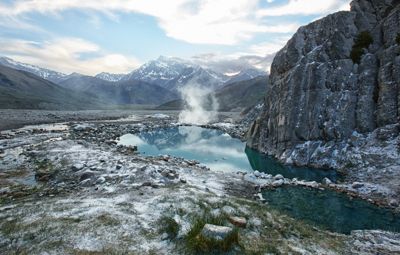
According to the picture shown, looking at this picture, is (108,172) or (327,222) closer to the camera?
(327,222)

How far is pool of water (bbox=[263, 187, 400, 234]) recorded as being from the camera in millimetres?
24969

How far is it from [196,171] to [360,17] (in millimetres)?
38751

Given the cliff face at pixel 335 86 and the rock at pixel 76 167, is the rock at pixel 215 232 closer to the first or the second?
the rock at pixel 76 167

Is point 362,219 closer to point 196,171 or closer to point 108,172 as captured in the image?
point 196,171

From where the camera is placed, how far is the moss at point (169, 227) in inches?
681

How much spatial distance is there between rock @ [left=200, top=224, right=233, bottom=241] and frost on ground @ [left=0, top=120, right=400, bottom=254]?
0.54 meters

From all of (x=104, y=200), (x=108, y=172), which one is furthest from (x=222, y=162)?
(x=104, y=200)

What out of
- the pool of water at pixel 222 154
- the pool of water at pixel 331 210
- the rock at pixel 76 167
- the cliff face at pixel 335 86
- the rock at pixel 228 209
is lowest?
the pool of water at pixel 222 154

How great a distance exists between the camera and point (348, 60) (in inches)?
1906

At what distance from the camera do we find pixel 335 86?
48.1 metres

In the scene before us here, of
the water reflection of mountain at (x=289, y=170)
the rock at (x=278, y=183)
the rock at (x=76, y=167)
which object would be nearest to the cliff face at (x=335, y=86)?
the water reflection of mountain at (x=289, y=170)

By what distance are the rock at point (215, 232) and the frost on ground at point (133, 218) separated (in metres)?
0.54

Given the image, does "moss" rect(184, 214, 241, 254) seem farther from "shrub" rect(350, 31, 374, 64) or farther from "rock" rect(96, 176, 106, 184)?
"shrub" rect(350, 31, 374, 64)

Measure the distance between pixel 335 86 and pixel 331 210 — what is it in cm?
2587
